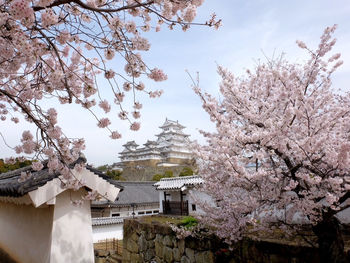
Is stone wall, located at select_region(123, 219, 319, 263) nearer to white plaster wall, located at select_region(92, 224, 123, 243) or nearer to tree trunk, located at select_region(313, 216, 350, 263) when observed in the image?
tree trunk, located at select_region(313, 216, 350, 263)

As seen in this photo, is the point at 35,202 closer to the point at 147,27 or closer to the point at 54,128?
the point at 54,128

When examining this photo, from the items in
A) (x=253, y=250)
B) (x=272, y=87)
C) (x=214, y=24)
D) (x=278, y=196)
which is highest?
(x=272, y=87)

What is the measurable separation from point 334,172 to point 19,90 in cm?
381

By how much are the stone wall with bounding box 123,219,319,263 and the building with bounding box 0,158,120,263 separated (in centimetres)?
171

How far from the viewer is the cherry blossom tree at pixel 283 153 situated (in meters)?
2.72

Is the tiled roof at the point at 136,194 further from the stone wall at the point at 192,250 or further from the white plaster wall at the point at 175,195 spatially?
the stone wall at the point at 192,250

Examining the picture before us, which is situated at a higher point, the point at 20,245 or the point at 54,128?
the point at 54,128

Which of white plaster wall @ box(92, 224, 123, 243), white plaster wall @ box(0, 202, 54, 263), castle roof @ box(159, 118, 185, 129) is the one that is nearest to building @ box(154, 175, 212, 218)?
white plaster wall @ box(92, 224, 123, 243)

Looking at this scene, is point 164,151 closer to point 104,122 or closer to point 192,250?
point 192,250

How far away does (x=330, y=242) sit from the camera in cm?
274

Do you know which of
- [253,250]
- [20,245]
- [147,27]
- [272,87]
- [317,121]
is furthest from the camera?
[20,245]

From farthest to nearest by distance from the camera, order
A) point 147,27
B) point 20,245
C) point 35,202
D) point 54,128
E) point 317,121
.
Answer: point 20,245 < point 35,202 < point 317,121 < point 147,27 < point 54,128

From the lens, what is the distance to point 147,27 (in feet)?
8.99

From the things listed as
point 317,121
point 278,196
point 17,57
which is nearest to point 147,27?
point 17,57
